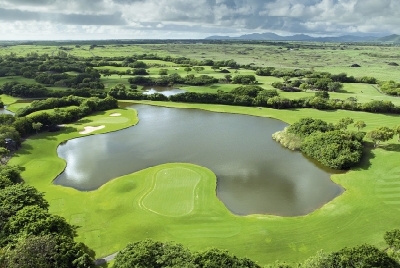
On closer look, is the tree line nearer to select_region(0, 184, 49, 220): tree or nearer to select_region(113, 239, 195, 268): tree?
select_region(0, 184, 49, 220): tree

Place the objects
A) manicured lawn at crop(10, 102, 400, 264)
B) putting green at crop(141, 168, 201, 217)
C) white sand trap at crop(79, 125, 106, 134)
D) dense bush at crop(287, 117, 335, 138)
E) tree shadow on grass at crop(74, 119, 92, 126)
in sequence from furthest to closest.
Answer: tree shadow on grass at crop(74, 119, 92, 126) < white sand trap at crop(79, 125, 106, 134) < dense bush at crop(287, 117, 335, 138) < putting green at crop(141, 168, 201, 217) < manicured lawn at crop(10, 102, 400, 264)

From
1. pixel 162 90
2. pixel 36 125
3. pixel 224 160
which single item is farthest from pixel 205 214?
pixel 162 90

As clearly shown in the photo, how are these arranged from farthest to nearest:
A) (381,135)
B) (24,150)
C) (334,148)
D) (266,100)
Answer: (266,100) → (24,150) → (381,135) → (334,148)

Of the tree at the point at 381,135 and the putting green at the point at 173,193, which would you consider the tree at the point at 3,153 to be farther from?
the tree at the point at 381,135

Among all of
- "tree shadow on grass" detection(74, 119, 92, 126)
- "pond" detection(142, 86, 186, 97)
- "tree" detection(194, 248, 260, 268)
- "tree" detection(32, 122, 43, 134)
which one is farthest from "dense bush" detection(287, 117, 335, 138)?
"pond" detection(142, 86, 186, 97)

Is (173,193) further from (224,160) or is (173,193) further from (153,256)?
(153,256)

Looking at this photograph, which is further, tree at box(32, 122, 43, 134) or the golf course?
tree at box(32, 122, 43, 134)

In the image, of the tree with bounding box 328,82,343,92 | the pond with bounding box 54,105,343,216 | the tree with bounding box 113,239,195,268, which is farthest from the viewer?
the tree with bounding box 328,82,343,92
